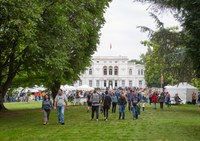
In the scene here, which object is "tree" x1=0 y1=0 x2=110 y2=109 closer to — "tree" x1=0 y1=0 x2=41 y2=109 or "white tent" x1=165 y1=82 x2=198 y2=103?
"tree" x1=0 y1=0 x2=41 y2=109

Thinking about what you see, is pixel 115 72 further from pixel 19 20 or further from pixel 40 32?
pixel 19 20

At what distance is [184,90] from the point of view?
43125mm

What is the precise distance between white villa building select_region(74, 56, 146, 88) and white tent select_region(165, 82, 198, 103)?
104686 millimetres

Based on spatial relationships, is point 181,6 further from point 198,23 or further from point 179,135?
point 179,135

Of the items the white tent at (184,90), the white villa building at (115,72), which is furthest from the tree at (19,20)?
the white villa building at (115,72)

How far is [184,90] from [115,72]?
10807cm

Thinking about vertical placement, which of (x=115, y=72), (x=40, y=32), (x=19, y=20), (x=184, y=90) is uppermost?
(x=115, y=72)

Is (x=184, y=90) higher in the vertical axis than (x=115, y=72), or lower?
lower

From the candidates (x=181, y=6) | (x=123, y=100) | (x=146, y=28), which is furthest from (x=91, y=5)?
(x=181, y=6)

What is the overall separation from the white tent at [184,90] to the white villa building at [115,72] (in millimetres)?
104686

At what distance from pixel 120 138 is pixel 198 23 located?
508 cm

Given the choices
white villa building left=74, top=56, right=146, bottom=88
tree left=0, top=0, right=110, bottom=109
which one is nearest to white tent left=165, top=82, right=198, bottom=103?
tree left=0, top=0, right=110, bottom=109

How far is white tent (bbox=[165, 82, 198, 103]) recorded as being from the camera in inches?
1693

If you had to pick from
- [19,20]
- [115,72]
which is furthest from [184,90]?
[115,72]
